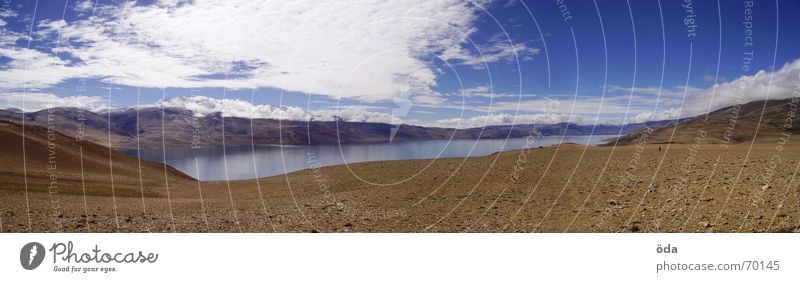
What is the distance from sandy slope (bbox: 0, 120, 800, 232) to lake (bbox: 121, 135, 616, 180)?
1.08 ft

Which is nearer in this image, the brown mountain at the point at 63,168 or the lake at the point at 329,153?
the lake at the point at 329,153

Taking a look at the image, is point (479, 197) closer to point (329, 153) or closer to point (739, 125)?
point (329, 153)

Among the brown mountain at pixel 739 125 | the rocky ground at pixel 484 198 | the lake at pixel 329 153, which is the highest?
the brown mountain at pixel 739 125

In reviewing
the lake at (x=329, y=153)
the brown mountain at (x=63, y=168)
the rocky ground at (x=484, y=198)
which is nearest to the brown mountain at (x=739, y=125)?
the rocky ground at (x=484, y=198)

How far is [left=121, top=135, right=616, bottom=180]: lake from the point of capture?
8281mm

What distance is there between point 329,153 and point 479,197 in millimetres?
3021

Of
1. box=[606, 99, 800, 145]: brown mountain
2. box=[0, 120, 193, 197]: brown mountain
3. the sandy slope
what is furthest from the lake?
box=[606, 99, 800, 145]: brown mountain

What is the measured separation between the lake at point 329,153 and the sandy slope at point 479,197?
33 cm

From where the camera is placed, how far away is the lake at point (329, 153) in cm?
828

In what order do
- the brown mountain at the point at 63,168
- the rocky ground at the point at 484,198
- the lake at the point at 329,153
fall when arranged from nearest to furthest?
the rocky ground at the point at 484,198 → the lake at the point at 329,153 → the brown mountain at the point at 63,168

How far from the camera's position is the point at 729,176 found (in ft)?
25.9

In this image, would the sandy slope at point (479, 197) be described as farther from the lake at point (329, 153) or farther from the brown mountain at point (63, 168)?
the lake at point (329, 153)
